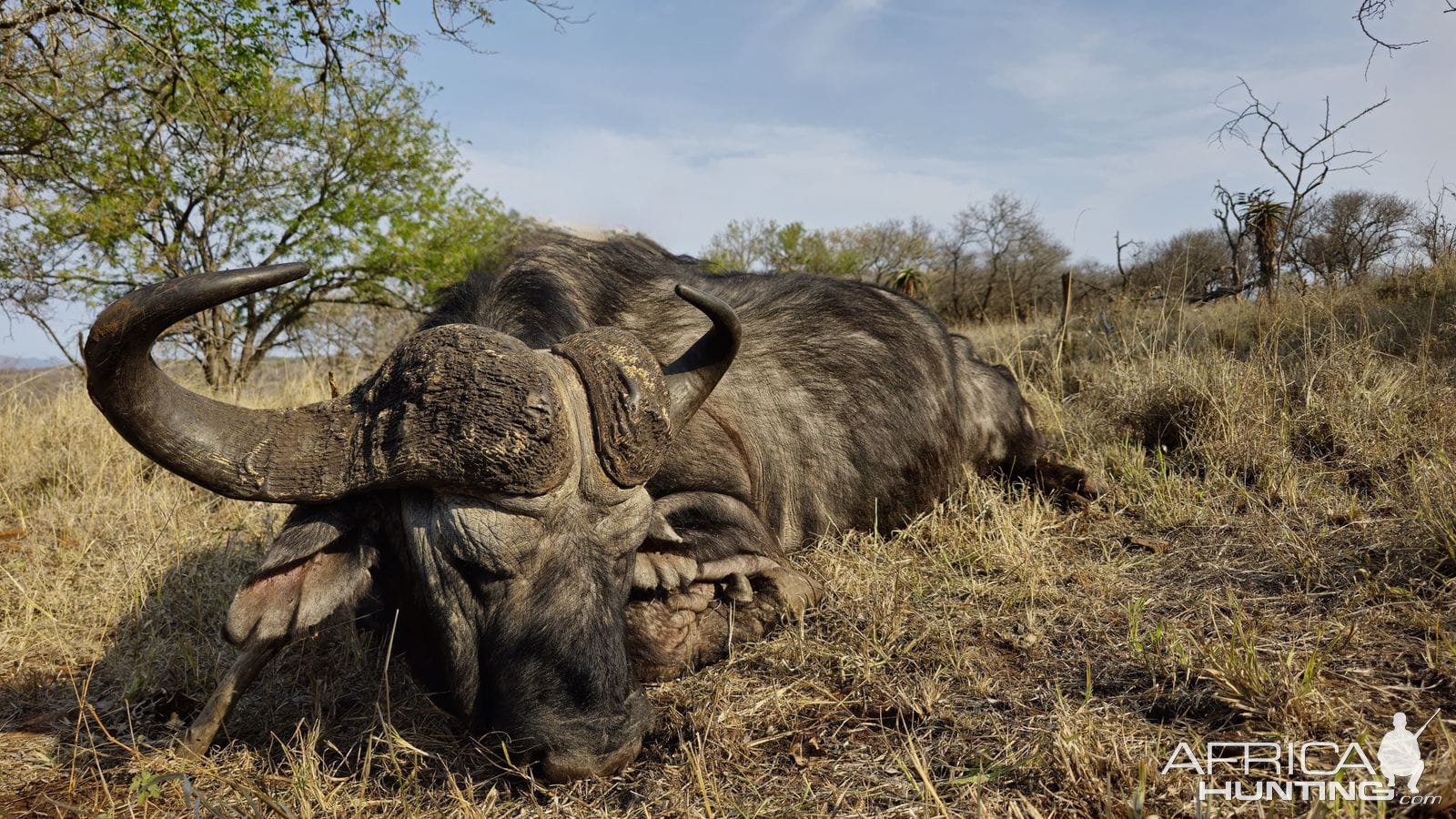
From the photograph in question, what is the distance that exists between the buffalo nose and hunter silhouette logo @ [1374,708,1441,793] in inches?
70.3

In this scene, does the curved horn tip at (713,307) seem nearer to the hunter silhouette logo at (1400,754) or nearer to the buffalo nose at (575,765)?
the buffalo nose at (575,765)

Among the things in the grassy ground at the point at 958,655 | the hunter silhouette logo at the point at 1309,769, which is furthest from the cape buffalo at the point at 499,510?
the hunter silhouette logo at the point at 1309,769

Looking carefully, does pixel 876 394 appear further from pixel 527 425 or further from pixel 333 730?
pixel 333 730

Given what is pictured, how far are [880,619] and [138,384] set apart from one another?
247 centimetres

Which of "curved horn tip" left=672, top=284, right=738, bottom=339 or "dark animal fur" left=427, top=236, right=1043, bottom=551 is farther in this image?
"dark animal fur" left=427, top=236, right=1043, bottom=551

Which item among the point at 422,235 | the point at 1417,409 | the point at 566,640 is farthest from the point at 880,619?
the point at 422,235

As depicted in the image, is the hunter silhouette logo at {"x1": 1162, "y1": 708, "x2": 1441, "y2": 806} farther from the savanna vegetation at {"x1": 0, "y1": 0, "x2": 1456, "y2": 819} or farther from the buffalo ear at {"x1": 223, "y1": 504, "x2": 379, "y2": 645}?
the buffalo ear at {"x1": 223, "y1": 504, "x2": 379, "y2": 645}

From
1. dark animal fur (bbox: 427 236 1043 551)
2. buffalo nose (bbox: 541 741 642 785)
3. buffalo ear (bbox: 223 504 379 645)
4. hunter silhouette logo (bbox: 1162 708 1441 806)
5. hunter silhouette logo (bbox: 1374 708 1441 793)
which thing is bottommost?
buffalo nose (bbox: 541 741 642 785)

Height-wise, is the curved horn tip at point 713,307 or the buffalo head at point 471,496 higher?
the curved horn tip at point 713,307

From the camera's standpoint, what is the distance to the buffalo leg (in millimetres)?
2506

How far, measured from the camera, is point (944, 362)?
16.0ft

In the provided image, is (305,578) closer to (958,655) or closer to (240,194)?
(958,655)

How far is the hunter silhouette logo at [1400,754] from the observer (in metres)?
1.78

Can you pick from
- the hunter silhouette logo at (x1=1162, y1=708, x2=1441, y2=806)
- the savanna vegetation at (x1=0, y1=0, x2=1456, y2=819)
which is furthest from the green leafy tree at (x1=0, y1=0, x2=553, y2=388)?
the hunter silhouette logo at (x1=1162, y1=708, x2=1441, y2=806)
